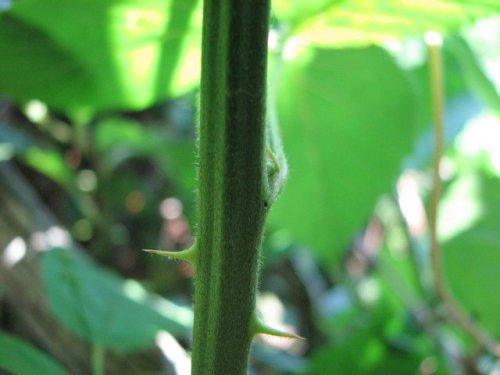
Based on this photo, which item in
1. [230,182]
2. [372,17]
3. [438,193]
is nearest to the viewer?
[230,182]

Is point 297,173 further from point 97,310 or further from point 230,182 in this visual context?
point 230,182

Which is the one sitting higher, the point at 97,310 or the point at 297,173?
the point at 297,173

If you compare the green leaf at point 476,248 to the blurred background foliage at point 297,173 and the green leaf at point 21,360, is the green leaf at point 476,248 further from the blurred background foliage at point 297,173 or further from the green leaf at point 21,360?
the green leaf at point 21,360

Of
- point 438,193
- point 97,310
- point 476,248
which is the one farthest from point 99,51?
point 476,248

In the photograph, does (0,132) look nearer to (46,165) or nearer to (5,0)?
(46,165)

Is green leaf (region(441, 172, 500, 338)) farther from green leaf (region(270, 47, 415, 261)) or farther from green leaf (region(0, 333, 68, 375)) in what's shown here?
green leaf (region(0, 333, 68, 375))
